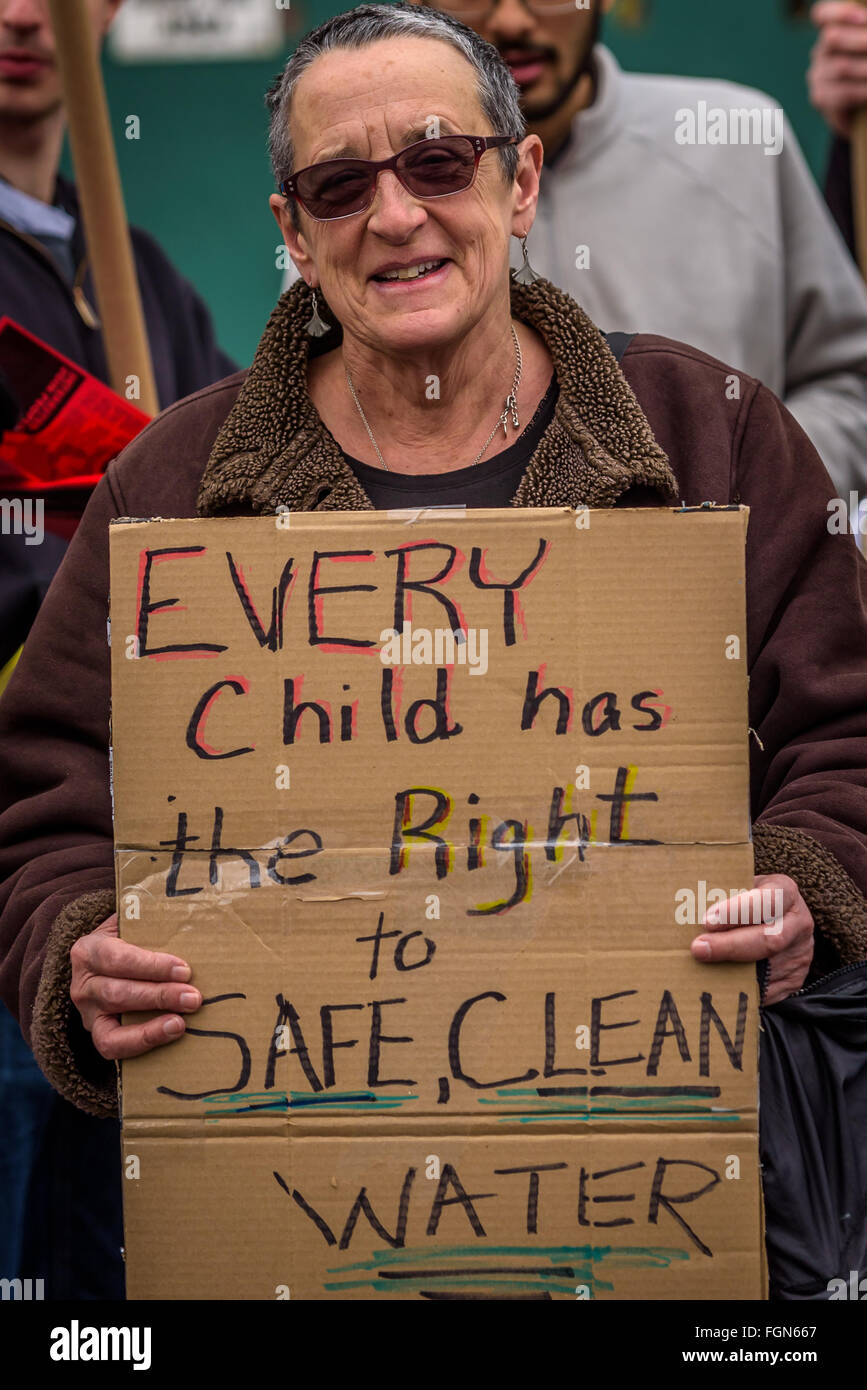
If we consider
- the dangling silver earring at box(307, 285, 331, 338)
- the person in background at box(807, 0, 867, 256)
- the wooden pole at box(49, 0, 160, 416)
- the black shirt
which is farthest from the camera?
the person in background at box(807, 0, 867, 256)

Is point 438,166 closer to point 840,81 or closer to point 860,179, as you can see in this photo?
point 860,179

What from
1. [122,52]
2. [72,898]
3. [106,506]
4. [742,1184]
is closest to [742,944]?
[742,1184]

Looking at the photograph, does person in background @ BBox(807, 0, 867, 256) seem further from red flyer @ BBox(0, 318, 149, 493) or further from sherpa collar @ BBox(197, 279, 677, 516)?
red flyer @ BBox(0, 318, 149, 493)

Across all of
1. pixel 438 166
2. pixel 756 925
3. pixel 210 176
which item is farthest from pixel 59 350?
pixel 756 925

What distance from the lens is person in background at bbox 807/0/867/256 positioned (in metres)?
2.91

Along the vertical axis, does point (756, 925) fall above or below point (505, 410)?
below

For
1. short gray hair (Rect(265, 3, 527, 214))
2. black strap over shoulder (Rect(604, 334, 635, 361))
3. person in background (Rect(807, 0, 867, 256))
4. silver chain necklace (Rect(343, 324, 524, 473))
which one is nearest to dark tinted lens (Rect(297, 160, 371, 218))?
short gray hair (Rect(265, 3, 527, 214))

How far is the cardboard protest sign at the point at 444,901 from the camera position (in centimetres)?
147

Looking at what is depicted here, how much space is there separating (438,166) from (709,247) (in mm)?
1295

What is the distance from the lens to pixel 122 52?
335 centimetres

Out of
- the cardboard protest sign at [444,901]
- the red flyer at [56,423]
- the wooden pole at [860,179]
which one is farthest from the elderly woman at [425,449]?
the wooden pole at [860,179]

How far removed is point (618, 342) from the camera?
1893 mm

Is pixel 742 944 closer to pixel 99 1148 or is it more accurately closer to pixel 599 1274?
pixel 599 1274

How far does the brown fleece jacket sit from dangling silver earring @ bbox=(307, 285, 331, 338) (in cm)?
1
